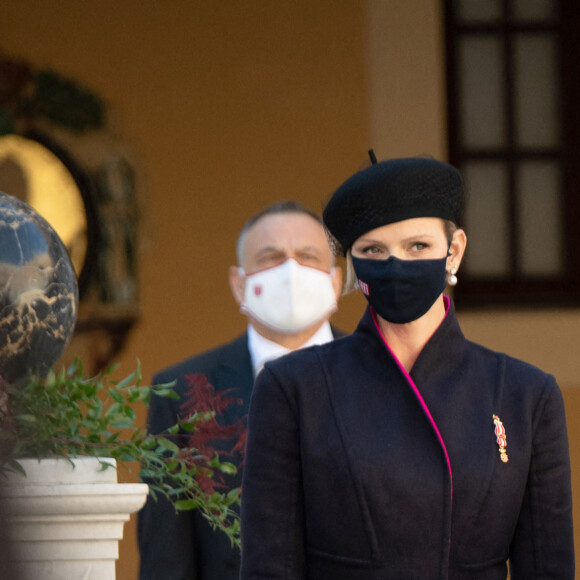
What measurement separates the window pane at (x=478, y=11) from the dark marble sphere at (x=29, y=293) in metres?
4.93

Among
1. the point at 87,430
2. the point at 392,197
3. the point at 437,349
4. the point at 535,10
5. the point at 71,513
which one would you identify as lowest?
the point at 71,513

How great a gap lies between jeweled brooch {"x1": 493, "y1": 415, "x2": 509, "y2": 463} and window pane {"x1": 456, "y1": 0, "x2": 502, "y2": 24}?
553 centimetres

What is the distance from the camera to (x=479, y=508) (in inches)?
95.6

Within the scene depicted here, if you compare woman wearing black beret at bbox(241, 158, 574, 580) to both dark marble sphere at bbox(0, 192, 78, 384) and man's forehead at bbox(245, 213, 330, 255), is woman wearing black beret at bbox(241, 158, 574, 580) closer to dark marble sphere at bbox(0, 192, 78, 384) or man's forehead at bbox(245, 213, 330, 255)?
dark marble sphere at bbox(0, 192, 78, 384)

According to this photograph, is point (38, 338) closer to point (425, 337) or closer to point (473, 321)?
point (425, 337)

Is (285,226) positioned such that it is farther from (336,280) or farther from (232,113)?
(232,113)

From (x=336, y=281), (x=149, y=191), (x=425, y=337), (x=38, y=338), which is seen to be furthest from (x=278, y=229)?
(x=149, y=191)

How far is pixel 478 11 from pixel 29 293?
16.9ft

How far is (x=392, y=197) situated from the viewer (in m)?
2.51

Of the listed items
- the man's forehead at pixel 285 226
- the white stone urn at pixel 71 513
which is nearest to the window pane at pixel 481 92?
the man's forehead at pixel 285 226

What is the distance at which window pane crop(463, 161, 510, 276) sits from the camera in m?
7.84

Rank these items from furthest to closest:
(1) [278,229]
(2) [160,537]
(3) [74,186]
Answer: (3) [74,186]
(1) [278,229]
(2) [160,537]

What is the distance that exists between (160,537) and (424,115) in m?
4.10

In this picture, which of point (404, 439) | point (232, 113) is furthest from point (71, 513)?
point (232, 113)
